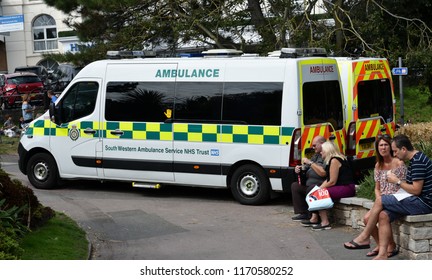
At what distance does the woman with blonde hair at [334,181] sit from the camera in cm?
1052

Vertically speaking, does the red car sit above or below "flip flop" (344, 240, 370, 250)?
above

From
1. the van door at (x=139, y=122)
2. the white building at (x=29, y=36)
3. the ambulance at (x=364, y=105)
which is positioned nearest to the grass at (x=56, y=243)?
the van door at (x=139, y=122)

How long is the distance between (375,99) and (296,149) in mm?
2729

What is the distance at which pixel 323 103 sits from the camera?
498 inches

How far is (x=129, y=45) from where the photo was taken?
69.3ft

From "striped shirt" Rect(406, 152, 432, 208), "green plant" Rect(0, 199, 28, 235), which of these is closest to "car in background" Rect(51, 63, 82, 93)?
"green plant" Rect(0, 199, 28, 235)

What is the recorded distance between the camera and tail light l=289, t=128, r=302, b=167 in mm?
11969

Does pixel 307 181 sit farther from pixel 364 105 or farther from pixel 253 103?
pixel 364 105

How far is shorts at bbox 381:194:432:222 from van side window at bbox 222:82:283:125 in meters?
3.80

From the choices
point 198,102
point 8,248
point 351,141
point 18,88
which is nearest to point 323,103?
point 351,141

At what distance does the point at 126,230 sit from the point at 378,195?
362 cm

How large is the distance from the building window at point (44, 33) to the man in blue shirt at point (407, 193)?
47.4 m

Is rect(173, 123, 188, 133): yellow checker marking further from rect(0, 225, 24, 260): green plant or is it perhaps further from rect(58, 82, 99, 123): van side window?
rect(0, 225, 24, 260): green plant

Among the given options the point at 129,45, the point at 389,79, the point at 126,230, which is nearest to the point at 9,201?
the point at 126,230
